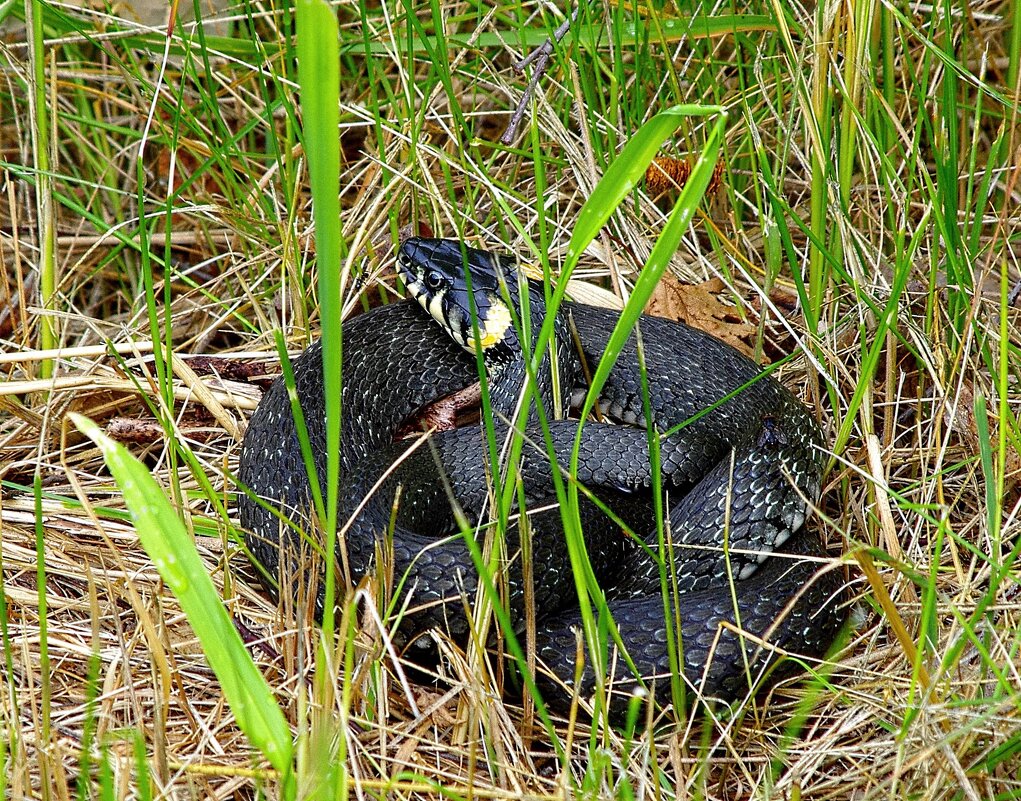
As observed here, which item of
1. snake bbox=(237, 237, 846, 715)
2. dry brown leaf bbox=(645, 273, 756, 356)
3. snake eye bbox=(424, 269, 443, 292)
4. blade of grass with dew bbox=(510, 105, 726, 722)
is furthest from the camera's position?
dry brown leaf bbox=(645, 273, 756, 356)

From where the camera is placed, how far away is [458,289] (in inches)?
157

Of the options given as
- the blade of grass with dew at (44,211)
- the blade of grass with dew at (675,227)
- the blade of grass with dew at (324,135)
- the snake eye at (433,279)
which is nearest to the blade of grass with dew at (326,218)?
the blade of grass with dew at (324,135)

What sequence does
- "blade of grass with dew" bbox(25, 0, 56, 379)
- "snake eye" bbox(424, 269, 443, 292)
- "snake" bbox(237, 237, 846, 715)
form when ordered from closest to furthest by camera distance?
1. "snake" bbox(237, 237, 846, 715)
2. "blade of grass with dew" bbox(25, 0, 56, 379)
3. "snake eye" bbox(424, 269, 443, 292)

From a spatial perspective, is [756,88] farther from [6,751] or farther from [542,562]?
[6,751]

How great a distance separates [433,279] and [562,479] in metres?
1.14

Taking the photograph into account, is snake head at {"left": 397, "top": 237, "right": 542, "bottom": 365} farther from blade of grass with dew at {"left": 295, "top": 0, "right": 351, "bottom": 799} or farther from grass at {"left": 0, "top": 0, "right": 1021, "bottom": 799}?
blade of grass with dew at {"left": 295, "top": 0, "right": 351, "bottom": 799}

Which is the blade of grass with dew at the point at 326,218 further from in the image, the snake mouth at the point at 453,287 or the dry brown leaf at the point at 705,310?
the dry brown leaf at the point at 705,310

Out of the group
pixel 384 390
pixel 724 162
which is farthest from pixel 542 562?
pixel 724 162

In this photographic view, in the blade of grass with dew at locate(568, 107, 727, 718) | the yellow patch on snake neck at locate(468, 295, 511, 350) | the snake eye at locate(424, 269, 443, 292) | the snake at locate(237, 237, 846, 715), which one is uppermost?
the blade of grass with dew at locate(568, 107, 727, 718)

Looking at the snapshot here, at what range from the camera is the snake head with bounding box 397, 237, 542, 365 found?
13.1 feet

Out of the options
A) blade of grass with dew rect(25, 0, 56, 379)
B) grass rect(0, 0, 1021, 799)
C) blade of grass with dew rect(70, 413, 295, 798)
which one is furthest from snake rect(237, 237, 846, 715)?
blade of grass with dew rect(25, 0, 56, 379)

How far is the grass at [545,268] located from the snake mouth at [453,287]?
0.22 metres

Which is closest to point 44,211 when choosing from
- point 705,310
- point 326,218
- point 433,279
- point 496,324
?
point 433,279

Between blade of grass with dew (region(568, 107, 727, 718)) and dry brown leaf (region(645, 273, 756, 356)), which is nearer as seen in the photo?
blade of grass with dew (region(568, 107, 727, 718))
